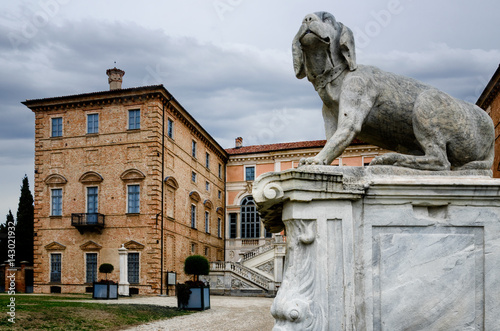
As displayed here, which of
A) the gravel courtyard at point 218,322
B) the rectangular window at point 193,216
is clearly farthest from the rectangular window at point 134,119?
the gravel courtyard at point 218,322

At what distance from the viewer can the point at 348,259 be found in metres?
3.76

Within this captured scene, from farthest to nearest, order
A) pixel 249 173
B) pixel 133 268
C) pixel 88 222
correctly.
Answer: pixel 249 173 < pixel 88 222 < pixel 133 268

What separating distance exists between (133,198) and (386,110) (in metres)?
27.2

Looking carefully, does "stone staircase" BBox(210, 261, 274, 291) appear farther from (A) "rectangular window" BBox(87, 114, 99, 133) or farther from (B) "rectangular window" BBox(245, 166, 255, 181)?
(B) "rectangular window" BBox(245, 166, 255, 181)

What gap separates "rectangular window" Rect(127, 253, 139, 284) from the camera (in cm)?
2903

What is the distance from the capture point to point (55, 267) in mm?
30422

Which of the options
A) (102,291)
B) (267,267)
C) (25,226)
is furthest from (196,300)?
(25,226)

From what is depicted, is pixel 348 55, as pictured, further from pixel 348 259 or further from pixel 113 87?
pixel 113 87

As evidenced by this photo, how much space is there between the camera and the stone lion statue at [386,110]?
425 centimetres

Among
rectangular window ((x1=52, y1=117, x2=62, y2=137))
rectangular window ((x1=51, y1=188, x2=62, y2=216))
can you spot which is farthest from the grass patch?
rectangular window ((x1=52, y1=117, x2=62, y2=137))

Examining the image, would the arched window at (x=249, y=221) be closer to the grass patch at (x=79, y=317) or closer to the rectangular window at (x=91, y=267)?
the rectangular window at (x=91, y=267)

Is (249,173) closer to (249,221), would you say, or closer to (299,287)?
(249,221)

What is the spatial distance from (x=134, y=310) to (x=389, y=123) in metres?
13.0

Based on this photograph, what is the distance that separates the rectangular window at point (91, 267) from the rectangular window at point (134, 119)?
7688mm
